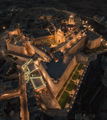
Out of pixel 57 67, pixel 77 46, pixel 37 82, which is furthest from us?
pixel 77 46

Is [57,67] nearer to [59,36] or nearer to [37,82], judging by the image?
[37,82]

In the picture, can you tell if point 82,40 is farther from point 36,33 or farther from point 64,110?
point 64,110

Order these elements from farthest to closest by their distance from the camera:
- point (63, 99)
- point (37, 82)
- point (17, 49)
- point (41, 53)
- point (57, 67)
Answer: point (17, 49)
point (41, 53)
point (57, 67)
point (37, 82)
point (63, 99)

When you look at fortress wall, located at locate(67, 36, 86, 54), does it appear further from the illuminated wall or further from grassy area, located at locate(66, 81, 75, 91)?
grassy area, located at locate(66, 81, 75, 91)

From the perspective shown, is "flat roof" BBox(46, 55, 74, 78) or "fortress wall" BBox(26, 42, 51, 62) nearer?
"flat roof" BBox(46, 55, 74, 78)

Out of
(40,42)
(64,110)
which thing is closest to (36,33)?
(40,42)

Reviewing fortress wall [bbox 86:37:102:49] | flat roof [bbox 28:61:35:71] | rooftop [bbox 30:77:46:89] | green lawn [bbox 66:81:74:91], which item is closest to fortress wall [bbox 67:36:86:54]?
fortress wall [bbox 86:37:102:49]

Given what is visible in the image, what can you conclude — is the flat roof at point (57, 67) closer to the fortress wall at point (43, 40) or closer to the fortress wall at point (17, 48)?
the fortress wall at point (43, 40)

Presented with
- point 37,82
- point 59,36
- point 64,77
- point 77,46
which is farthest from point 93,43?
point 37,82
